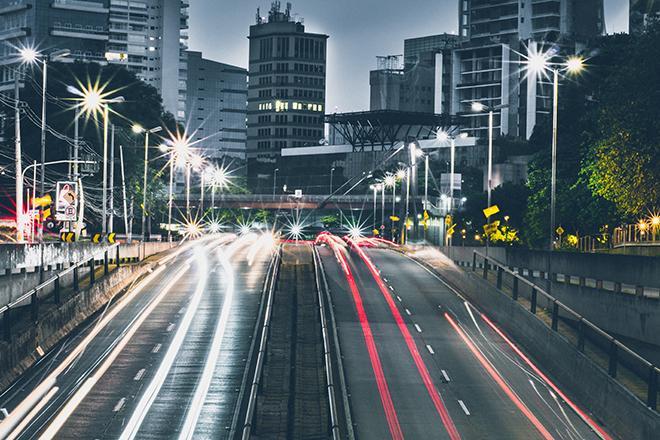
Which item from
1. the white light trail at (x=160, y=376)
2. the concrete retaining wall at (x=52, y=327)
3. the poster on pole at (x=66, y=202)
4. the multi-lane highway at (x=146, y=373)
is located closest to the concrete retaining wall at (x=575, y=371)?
the multi-lane highway at (x=146, y=373)

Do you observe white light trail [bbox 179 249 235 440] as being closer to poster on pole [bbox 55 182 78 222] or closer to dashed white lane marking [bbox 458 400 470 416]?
dashed white lane marking [bbox 458 400 470 416]

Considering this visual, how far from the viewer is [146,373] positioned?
3478 centimetres

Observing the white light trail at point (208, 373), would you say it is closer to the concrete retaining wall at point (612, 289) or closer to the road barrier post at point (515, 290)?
the road barrier post at point (515, 290)

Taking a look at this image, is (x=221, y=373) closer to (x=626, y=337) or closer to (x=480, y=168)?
(x=626, y=337)

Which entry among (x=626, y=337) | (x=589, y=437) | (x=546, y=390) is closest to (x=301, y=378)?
(x=546, y=390)

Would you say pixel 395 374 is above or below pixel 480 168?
below

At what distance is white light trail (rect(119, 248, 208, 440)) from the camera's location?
2814 centimetres

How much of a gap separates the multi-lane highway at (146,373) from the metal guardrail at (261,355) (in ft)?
2.64

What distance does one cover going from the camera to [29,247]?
47.1 metres

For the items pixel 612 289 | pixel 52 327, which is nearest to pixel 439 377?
pixel 612 289

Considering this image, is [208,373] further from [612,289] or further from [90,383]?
[612,289]

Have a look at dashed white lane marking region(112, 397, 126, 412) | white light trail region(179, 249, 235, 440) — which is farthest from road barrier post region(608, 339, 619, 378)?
dashed white lane marking region(112, 397, 126, 412)

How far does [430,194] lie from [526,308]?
15306 cm

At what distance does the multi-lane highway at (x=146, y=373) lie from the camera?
28.4 m
